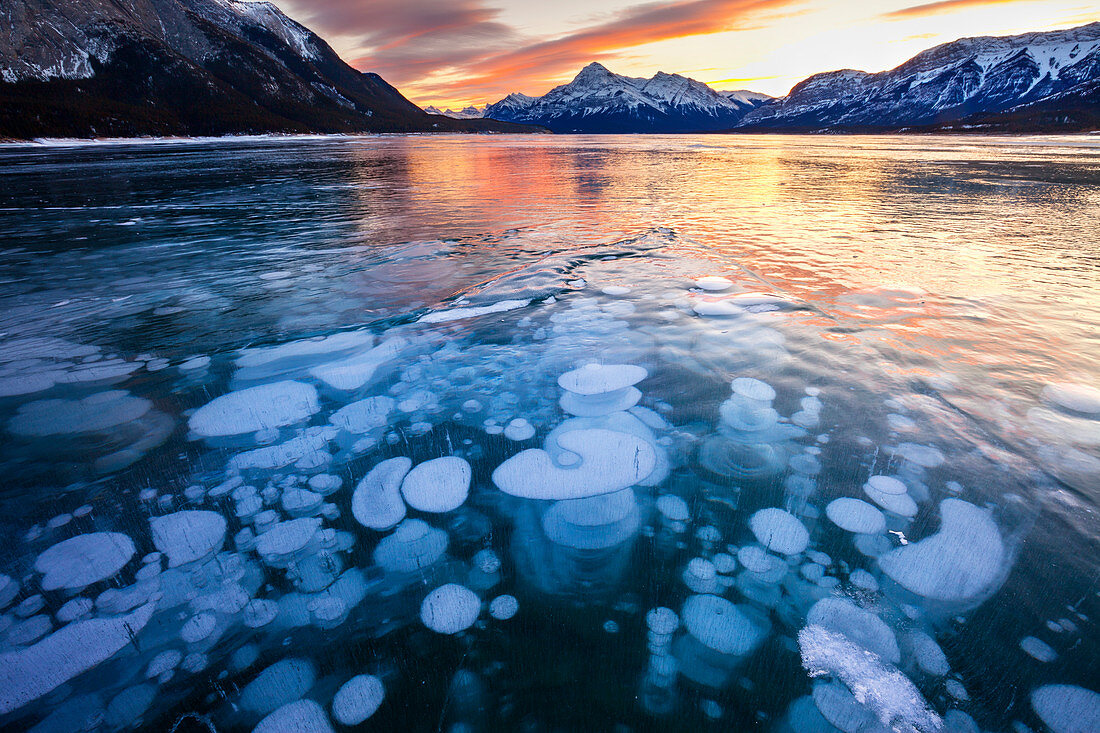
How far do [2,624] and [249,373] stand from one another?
2.23 meters

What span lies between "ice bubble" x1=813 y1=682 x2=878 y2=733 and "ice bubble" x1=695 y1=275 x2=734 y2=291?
4.63 metres

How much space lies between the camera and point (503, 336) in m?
4.53

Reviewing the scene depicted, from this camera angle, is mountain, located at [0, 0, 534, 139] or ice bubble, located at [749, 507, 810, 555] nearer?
ice bubble, located at [749, 507, 810, 555]

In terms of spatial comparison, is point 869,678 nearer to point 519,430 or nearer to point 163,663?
point 519,430

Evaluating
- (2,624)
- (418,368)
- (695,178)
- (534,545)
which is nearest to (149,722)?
(2,624)

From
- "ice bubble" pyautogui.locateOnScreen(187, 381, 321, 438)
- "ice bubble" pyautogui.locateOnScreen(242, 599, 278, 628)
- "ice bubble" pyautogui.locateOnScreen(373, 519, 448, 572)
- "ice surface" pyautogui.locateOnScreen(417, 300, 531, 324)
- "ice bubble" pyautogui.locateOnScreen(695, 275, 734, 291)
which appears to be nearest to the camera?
"ice bubble" pyautogui.locateOnScreen(242, 599, 278, 628)

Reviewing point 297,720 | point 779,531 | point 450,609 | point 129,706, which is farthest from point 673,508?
point 129,706

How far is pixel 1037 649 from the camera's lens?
5.72ft

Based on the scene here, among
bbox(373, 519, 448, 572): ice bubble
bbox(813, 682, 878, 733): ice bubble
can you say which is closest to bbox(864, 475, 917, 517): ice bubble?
bbox(813, 682, 878, 733): ice bubble

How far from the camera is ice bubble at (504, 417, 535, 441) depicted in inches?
119

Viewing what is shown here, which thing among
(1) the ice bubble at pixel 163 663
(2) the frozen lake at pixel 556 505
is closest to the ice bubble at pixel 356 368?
(2) the frozen lake at pixel 556 505

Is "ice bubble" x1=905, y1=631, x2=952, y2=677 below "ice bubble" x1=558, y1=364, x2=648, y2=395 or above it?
below

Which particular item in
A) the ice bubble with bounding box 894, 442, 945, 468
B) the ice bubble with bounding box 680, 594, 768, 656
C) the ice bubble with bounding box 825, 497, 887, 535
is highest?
the ice bubble with bounding box 894, 442, 945, 468

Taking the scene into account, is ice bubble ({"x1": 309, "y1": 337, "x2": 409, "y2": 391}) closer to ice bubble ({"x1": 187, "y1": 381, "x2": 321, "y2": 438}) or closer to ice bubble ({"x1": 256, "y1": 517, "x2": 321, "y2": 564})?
ice bubble ({"x1": 187, "y1": 381, "x2": 321, "y2": 438})
